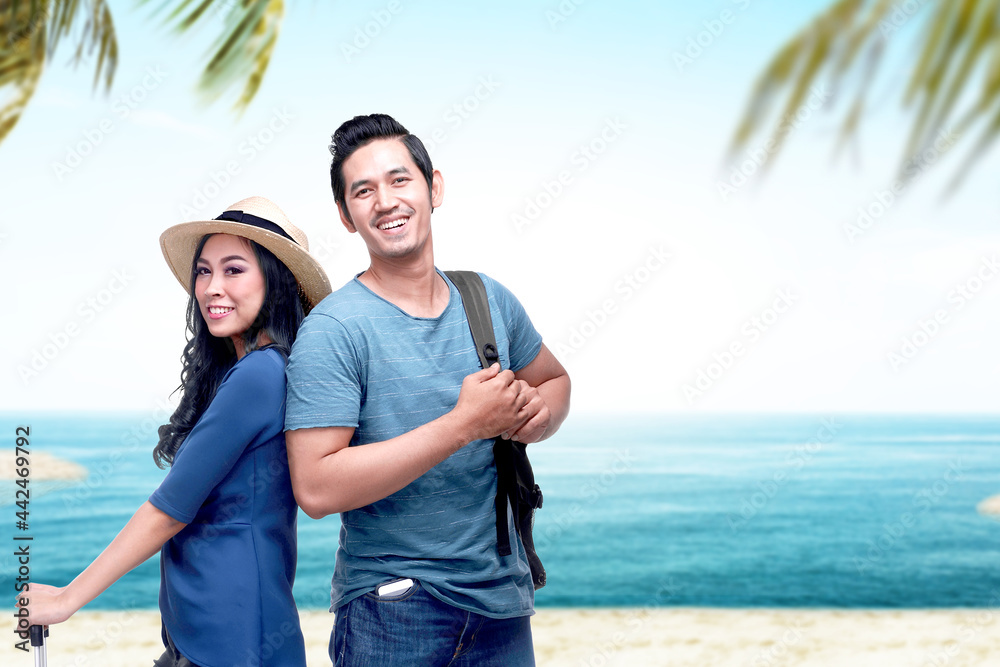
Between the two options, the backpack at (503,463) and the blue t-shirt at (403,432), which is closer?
the blue t-shirt at (403,432)

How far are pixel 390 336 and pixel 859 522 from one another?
22.4 metres

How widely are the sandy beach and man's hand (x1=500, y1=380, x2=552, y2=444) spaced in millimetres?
3197

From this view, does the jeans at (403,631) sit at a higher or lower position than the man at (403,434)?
lower

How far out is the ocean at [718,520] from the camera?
18000 mm

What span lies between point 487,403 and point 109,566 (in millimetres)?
634

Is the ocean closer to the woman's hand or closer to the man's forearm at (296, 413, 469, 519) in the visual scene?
the woman's hand

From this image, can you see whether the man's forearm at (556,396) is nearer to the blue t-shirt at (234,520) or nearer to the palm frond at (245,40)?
the blue t-shirt at (234,520)

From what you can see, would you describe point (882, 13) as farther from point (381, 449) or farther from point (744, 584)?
point (744, 584)

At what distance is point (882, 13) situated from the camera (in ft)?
6.84

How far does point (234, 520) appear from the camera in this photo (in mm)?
1312

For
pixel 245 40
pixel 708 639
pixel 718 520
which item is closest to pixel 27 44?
pixel 245 40

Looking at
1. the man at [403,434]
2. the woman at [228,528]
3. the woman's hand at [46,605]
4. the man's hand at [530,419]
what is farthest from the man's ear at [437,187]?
the woman's hand at [46,605]

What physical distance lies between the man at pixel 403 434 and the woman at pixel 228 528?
0.06m

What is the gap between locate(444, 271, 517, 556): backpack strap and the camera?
142 centimetres
